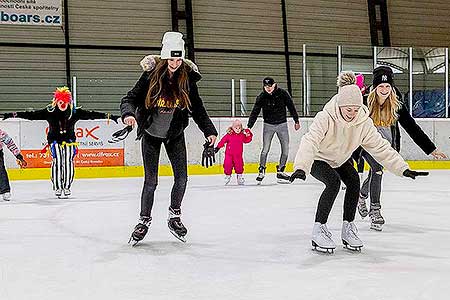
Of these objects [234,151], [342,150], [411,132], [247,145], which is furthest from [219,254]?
[247,145]

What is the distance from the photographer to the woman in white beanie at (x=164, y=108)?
3.79 m

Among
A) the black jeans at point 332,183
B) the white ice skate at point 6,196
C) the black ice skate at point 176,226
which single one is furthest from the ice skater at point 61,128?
the black jeans at point 332,183

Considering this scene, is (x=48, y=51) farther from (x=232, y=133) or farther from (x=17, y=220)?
(x=17, y=220)

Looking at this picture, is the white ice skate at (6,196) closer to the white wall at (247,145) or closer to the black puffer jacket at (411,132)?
the white wall at (247,145)

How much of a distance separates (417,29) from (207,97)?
8127mm

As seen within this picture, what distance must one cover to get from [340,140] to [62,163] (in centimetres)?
419

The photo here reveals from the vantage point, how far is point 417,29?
674 inches

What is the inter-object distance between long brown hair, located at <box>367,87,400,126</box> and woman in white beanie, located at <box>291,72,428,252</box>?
2.61ft

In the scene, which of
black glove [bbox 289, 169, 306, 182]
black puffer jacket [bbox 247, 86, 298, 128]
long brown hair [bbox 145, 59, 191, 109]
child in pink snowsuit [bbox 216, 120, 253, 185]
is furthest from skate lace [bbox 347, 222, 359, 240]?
black puffer jacket [bbox 247, 86, 298, 128]

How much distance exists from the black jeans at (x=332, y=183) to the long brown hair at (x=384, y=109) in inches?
33.9

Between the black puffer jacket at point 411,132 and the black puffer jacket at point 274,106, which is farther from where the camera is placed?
the black puffer jacket at point 274,106

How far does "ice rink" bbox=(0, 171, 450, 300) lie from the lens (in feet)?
9.14

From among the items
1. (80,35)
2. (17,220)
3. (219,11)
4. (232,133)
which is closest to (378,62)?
(232,133)

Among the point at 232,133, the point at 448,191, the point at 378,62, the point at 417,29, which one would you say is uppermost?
the point at 417,29
